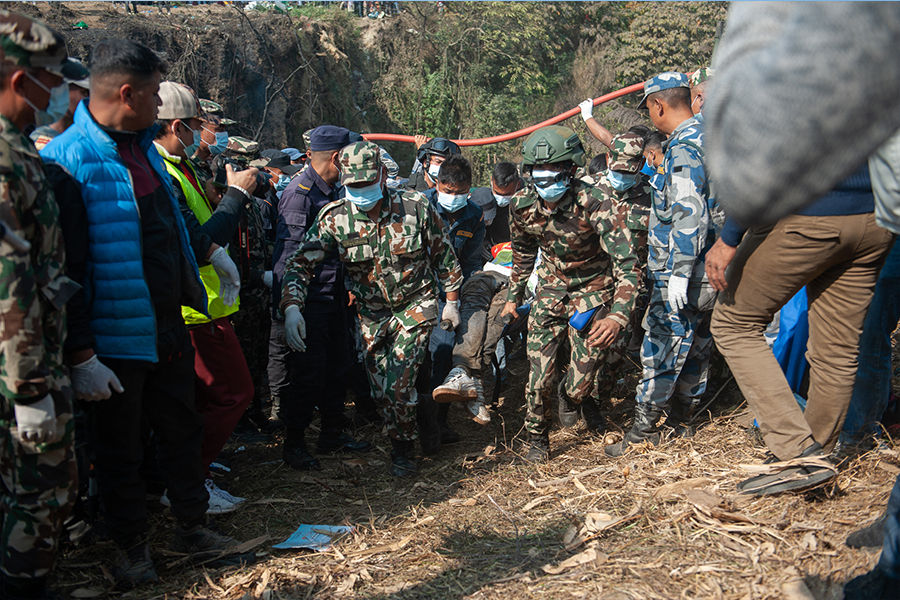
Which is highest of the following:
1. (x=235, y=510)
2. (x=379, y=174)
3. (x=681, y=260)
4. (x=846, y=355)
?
(x=379, y=174)

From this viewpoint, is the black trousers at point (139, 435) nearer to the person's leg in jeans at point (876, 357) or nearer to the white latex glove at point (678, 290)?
the white latex glove at point (678, 290)

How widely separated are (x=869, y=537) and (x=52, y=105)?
3.74 meters

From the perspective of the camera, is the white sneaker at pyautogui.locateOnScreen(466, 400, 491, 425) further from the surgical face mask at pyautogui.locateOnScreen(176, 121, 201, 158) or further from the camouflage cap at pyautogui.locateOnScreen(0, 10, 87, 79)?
the camouflage cap at pyautogui.locateOnScreen(0, 10, 87, 79)

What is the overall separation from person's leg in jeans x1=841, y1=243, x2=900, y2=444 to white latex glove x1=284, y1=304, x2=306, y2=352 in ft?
10.8

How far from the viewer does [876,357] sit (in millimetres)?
3459

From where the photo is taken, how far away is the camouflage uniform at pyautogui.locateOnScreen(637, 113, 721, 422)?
153 inches

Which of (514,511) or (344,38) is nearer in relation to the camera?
(514,511)

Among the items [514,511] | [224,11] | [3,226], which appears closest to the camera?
[3,226]

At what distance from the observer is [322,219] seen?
14.0ft

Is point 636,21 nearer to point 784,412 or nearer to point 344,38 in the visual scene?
point 344,38

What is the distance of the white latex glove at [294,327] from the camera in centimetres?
409

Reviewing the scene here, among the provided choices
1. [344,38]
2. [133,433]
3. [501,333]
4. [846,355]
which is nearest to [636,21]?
[344,38]

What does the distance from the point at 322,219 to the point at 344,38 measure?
14.0m

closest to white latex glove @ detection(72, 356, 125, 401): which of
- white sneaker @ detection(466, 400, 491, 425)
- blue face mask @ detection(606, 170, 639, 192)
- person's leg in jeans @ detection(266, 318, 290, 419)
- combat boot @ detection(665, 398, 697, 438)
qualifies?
white sneaker @ detection(466, 400, 491, 425)
